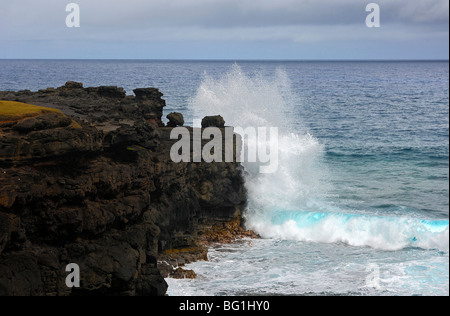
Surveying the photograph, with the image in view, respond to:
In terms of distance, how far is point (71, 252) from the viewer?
13.0 meters

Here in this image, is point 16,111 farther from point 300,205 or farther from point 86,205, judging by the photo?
point 300,205

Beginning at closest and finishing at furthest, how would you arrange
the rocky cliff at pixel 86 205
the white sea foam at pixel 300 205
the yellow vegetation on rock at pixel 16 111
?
the rocky cliff at pixel 86 205 → the yellow vegetation on rock at pixel 16 111 → the white sea foam at pixel 300 205

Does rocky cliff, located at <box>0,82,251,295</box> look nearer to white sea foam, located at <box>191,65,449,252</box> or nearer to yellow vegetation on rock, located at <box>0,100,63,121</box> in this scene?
yellow vegetation on rock, located at <box>0,100,63,121</box>

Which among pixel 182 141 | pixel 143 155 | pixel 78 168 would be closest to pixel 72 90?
pixel 182 141

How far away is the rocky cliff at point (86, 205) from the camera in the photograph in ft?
40.2

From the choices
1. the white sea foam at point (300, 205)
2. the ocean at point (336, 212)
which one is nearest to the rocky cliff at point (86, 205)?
the ocean at point (336, 212)

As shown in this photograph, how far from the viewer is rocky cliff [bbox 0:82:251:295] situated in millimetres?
12266
